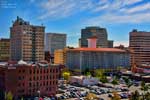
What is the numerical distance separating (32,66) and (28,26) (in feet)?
26.2

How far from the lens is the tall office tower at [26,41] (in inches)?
688

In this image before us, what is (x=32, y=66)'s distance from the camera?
9.82m

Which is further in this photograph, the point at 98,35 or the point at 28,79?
the point at 98,35

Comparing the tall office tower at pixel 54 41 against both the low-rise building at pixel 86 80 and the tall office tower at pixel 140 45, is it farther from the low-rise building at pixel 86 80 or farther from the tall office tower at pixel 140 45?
the low-rise building at pixel 86 80

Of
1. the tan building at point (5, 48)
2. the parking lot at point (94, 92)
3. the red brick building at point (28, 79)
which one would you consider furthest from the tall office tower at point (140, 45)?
the red brick building at point (28, 79)

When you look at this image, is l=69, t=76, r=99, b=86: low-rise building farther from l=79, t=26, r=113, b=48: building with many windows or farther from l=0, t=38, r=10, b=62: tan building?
l=79, t=26, r=113, b=48: building with many windows

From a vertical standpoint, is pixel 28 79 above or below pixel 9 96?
above

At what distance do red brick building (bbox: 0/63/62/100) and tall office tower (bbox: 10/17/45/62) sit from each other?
726 cm

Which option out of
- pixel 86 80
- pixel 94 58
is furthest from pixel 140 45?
pixel 86 80

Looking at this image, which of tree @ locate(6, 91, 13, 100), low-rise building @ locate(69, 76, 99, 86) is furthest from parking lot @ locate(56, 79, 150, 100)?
tree @ locate(6, 91, 13, 100)

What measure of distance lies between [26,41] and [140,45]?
7.56 meters

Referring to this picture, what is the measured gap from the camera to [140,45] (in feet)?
70.6

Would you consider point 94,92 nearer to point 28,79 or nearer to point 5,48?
point 28,79

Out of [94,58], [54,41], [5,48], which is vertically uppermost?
[54,41]
